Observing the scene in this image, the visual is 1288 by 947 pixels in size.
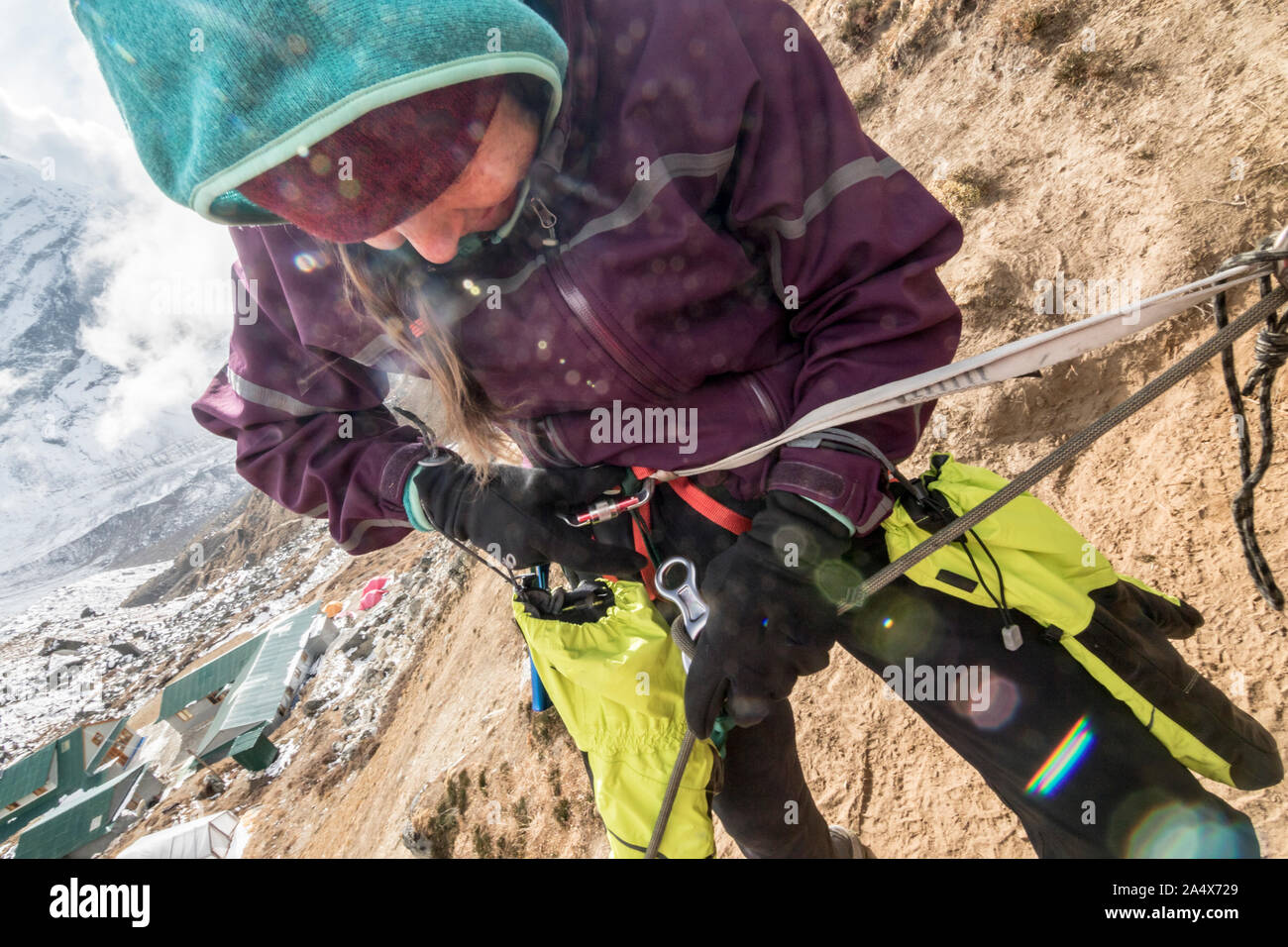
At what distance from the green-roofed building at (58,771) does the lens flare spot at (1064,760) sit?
3544 centimetres

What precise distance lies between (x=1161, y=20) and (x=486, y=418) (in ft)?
20.0

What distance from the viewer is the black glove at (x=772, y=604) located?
1.43 metres

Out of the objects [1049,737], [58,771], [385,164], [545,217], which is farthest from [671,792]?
[58,771]

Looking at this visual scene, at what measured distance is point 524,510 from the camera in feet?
6.26

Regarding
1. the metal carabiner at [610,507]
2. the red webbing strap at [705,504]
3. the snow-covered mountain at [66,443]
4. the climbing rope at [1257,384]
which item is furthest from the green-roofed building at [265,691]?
the snow-covered mountain at [66,443]

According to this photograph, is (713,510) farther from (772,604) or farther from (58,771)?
(58,771)

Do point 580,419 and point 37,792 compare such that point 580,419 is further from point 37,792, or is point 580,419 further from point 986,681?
point 37,792

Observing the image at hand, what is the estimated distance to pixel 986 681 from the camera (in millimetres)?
1505

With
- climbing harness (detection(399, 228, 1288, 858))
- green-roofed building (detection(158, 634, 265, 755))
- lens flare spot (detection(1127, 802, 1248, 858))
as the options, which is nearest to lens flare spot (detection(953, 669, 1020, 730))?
climbing harness (detection(399, 228, 1288, 858))

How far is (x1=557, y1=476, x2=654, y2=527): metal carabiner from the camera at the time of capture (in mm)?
1771

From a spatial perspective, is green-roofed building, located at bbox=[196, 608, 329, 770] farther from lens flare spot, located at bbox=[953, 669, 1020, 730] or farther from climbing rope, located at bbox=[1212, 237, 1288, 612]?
climbing rope, located at bbox=[1212, 237, 1288, 612]

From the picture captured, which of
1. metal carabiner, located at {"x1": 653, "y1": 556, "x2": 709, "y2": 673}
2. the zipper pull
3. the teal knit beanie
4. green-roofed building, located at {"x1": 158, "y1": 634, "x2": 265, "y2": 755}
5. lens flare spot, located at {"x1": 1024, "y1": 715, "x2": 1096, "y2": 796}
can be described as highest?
the teal knit beanie

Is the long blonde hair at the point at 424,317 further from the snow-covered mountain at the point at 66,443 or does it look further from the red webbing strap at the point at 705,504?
the snow-covered mountain at the point at 66,443
